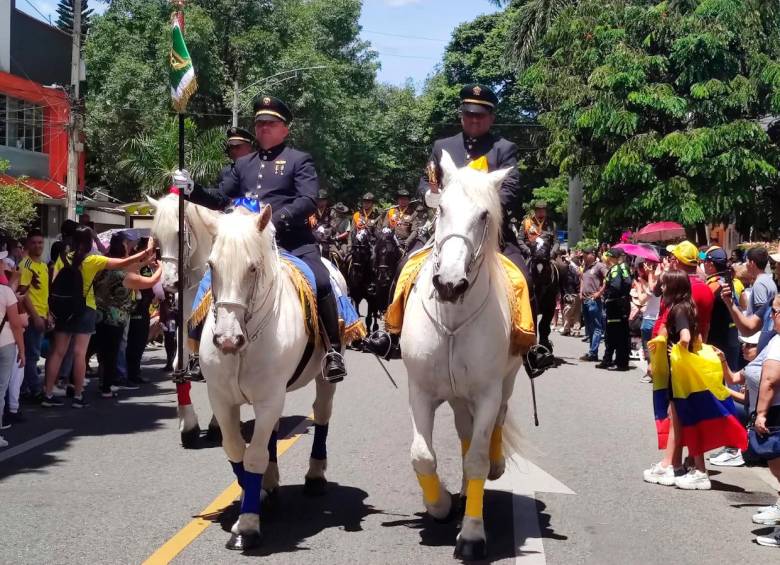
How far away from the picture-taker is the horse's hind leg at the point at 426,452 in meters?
6.25

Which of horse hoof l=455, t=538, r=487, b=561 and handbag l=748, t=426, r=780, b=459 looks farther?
handbag l=748, t=426, r=780, b=459

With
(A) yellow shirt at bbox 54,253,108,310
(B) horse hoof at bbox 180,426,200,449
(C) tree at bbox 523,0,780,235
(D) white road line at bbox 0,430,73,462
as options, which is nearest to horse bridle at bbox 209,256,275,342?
(B) horse hoof at bbox 180,426,200,449

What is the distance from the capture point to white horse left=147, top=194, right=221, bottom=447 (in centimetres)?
895

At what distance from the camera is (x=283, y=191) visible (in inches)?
298

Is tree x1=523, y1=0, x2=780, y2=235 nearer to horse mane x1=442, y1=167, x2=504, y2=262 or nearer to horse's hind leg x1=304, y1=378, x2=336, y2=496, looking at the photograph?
horse's hind leg x1=304, y1=378, x2=336, y2=496

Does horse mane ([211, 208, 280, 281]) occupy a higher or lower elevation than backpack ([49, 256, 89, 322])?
higher

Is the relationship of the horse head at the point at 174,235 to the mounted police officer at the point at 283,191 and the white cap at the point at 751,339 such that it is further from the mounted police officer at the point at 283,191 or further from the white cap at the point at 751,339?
the white cap at the point at 751,339

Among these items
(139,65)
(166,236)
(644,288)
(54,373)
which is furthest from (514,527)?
(139,65)

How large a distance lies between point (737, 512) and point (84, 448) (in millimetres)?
6148

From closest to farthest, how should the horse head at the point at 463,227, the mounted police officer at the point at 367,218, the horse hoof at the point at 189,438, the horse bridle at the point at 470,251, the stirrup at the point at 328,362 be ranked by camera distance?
the horse head at the point at 463,227, the horse bridle at the point at 470,251, the stirrup at the point at 328,362, the horse hoof at the point at 189,438, the mounted police officer at the point at 367,218

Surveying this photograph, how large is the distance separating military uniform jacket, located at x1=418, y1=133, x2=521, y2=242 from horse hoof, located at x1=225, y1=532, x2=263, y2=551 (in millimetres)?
2685

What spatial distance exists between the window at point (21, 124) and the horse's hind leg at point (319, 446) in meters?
27.7

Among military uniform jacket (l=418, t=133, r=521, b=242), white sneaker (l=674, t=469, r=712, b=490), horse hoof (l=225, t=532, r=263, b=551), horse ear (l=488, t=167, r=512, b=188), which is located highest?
military uniform jacket (l=418, t=133, r=521, b=242)

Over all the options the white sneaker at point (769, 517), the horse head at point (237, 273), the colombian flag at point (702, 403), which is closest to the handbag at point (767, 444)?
the white sneaker at point (769, 517)
